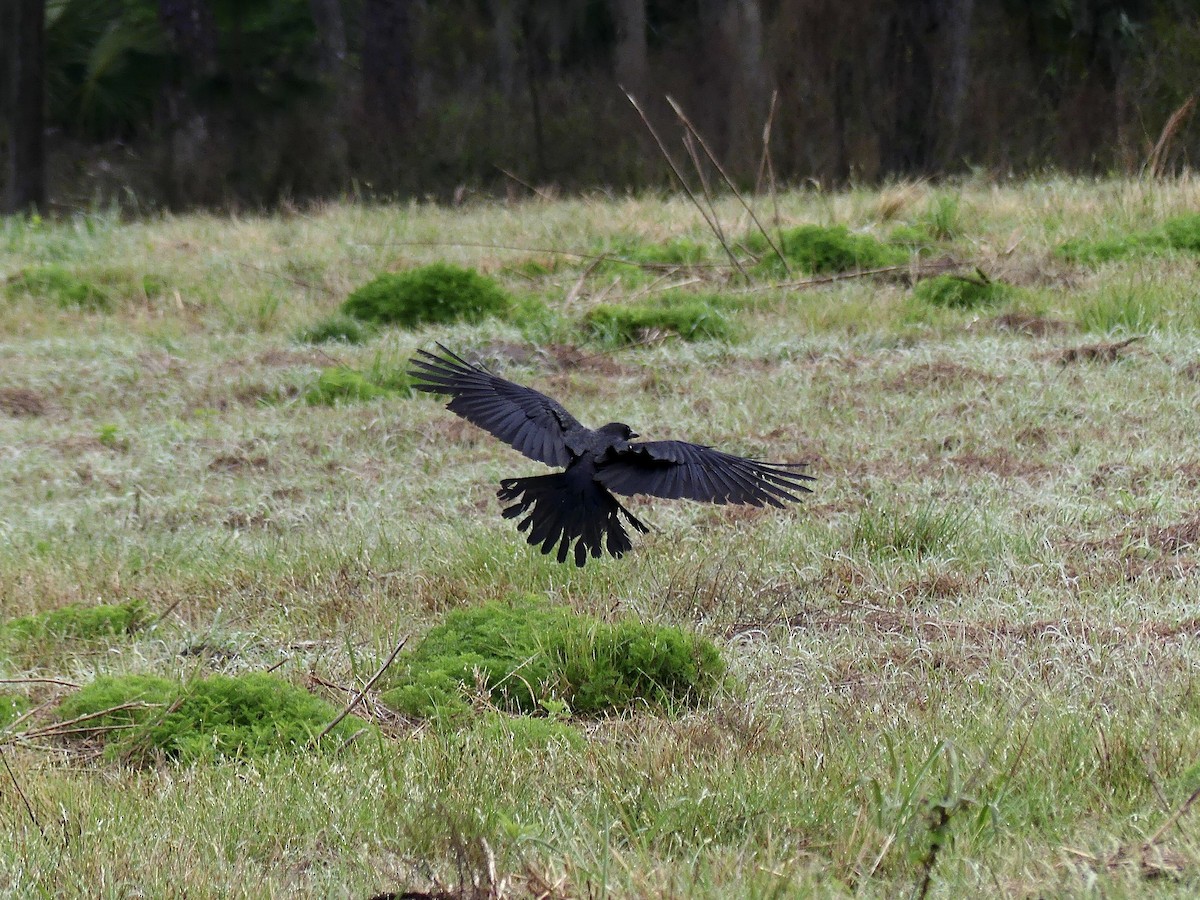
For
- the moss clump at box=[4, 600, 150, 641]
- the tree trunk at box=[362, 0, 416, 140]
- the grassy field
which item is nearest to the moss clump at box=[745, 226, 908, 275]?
the grassy field

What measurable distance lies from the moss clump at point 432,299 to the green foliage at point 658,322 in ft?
2.52

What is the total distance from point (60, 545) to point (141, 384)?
276 cm

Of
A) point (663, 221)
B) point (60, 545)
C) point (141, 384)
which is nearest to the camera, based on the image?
point (60, 545)

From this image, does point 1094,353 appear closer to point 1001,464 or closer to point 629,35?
point 1001,464

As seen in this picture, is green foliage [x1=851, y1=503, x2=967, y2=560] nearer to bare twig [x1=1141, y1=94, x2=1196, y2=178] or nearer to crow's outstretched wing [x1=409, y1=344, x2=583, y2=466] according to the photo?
crow's outstretched wing [x1=409, y1=344, x2=583, y2=466]

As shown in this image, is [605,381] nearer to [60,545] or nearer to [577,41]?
[60,545]

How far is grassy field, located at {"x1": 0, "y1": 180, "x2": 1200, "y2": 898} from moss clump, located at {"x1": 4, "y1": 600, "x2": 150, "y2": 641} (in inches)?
0.7

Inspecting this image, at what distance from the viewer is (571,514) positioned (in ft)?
11.7

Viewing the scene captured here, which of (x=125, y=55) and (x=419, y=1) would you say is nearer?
(x=125, y=55)

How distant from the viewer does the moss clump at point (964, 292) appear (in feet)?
25.2

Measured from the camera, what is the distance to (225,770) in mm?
2818

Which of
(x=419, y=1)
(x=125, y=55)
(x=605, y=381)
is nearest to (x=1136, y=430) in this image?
(x=605, y=381)

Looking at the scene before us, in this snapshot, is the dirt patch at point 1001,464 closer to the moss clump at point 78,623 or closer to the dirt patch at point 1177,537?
the dirt patch at point 1177,537

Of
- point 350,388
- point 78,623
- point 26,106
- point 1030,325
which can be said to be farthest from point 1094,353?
point 26,106
